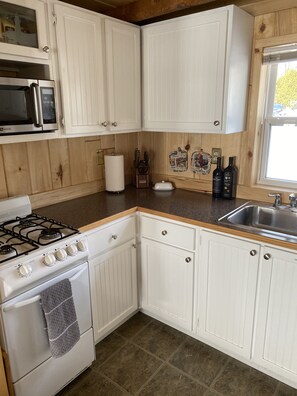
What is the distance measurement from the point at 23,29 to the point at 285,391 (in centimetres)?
244

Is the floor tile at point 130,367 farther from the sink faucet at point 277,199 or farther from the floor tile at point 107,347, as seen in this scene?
the sink faucet at point 277,199

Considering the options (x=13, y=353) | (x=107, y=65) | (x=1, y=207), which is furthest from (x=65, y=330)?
(x=107, y=65)

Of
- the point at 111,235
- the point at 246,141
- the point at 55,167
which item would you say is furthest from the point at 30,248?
the point at 246,141

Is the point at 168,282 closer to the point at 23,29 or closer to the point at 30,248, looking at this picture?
the point at 30,248

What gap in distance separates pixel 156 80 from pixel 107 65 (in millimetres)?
381

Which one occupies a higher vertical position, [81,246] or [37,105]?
[37,105]

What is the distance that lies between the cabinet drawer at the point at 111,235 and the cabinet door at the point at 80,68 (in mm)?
643

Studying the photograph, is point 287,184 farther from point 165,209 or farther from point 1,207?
point 1,207

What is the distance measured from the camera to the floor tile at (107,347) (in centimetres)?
196

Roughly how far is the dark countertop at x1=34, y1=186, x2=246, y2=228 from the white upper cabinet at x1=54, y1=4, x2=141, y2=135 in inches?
20.2

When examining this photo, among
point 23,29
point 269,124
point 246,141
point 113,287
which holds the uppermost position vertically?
point 23,29

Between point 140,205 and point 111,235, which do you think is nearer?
point 111,235

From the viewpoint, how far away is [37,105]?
1.62m

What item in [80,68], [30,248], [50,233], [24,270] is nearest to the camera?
[24,270]
